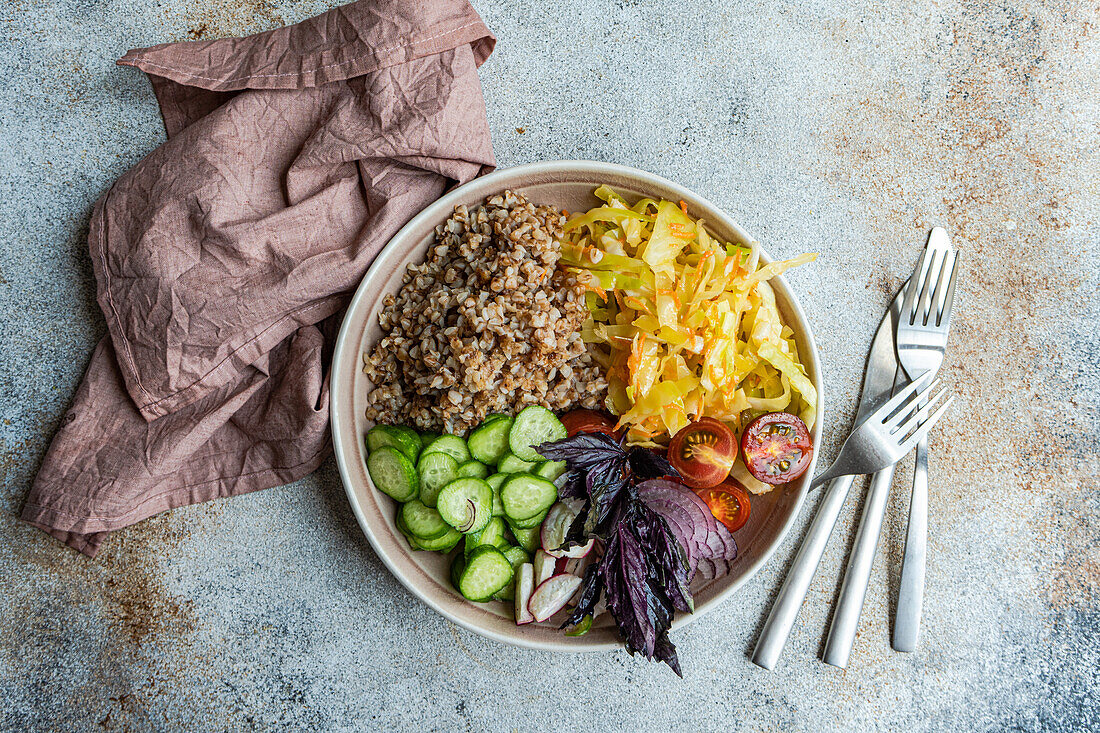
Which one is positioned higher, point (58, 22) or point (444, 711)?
point (58, 22)

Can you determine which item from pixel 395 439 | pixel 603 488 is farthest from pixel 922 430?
pixel 395 439

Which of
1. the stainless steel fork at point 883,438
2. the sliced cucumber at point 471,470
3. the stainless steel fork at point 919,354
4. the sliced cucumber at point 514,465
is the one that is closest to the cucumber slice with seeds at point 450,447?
the sliced cucumber at point 471,470

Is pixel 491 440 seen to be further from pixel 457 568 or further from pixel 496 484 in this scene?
pixel 457 568

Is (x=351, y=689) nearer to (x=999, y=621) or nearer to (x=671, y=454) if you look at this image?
(x=671, y=454)

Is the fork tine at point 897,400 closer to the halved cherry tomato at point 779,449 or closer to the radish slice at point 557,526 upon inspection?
the halved cherry tomato at point 779,449

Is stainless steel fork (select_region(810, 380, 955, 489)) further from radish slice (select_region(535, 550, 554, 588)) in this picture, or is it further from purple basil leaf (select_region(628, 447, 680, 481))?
radish slice (select_region(535, 550, 554, 588))

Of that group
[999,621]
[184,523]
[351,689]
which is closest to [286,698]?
[351,689]
